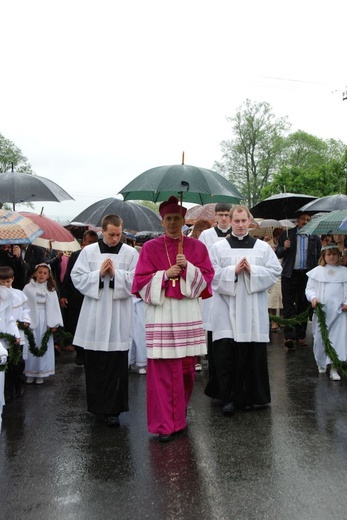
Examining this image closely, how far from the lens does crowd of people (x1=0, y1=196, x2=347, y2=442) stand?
5.75 metres

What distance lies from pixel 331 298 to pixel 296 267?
7.39 feet

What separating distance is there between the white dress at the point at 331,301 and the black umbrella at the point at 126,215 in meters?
2.77

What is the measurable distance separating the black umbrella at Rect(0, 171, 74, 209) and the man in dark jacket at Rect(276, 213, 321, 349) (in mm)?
4277

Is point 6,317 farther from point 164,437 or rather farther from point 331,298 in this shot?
point 331,298

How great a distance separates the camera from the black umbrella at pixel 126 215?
995cm

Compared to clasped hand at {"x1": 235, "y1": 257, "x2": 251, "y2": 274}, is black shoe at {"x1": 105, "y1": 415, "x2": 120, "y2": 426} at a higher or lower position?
lower

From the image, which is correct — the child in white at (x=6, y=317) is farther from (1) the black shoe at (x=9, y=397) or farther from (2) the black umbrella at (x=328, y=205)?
(2) the black umbrella at (x=328, y=205)

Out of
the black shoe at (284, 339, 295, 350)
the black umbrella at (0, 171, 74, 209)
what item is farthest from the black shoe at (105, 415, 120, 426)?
the black shoe at (284, 339, 295, 350)

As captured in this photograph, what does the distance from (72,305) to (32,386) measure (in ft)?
7.39

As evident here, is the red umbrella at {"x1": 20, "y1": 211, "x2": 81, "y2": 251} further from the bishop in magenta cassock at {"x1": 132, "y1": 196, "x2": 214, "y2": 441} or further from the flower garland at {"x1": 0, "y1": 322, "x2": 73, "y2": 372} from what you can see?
the bishop in magenta cassock at {"x1": 132, "y1": 196, "x2": 214, "y2": 441}

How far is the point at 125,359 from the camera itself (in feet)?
21.2

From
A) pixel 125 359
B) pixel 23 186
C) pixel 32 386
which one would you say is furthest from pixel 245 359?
pixel 23 186

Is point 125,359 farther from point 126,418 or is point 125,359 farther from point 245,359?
point 245,359

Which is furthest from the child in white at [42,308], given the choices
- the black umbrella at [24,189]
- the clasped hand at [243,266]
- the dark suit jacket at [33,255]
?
the clasped hand at [243,266]
